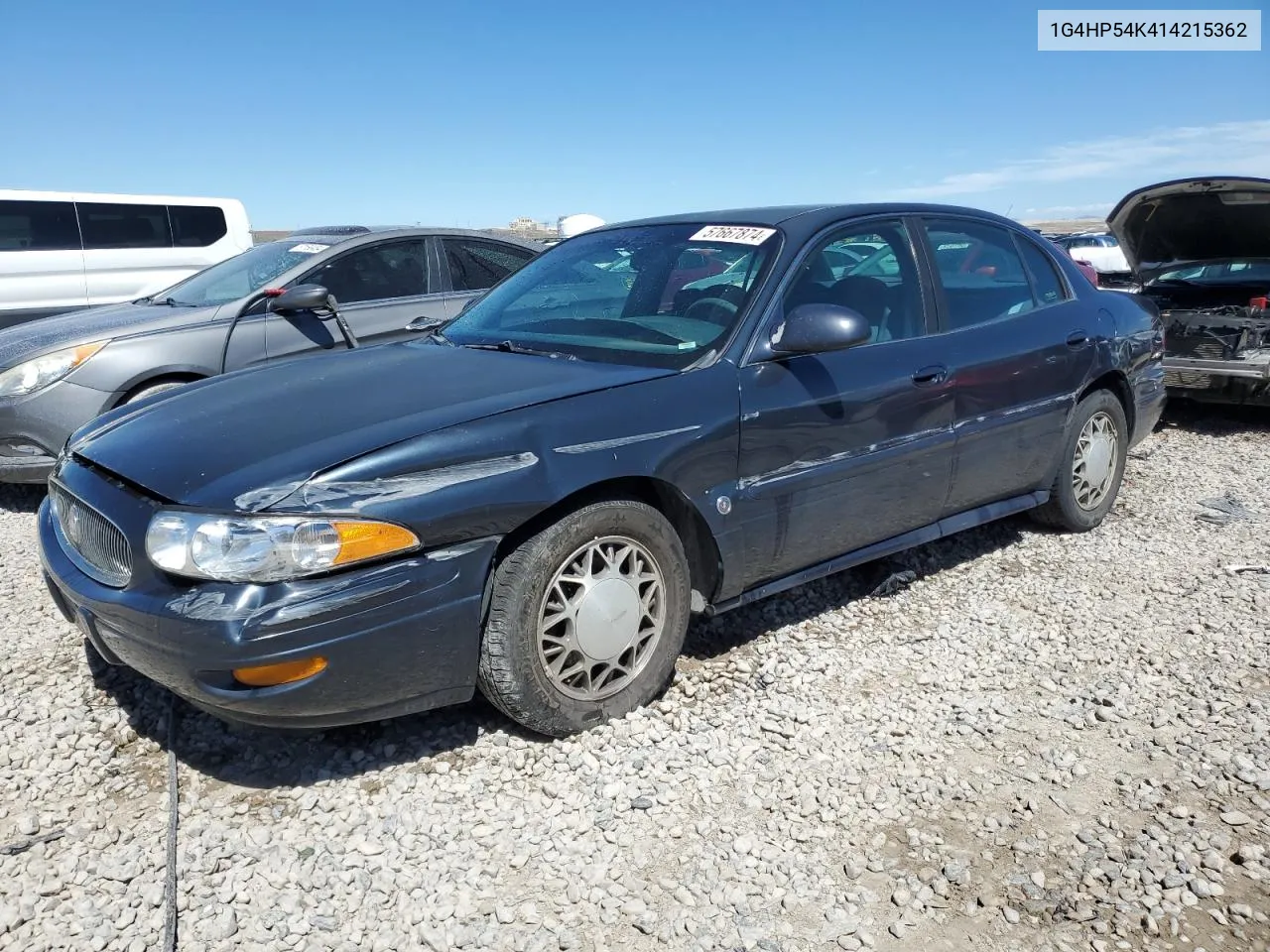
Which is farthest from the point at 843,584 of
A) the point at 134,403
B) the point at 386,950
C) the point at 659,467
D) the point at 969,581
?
the point at 134,403

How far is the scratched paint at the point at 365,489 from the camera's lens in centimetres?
238

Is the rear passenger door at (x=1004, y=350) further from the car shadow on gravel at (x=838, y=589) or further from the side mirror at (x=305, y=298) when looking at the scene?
the side mirror at (x=305, y=298)

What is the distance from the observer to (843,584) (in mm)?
4117

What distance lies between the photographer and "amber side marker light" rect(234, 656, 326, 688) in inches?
92.6

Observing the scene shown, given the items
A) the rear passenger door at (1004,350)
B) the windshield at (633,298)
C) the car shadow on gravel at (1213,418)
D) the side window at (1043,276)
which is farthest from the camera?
the car shadow on gravel at (1213,418)

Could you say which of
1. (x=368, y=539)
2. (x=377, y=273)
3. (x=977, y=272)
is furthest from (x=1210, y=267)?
(x=368, y=539)

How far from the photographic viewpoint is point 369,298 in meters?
5.87

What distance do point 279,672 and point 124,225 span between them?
11.3 metres

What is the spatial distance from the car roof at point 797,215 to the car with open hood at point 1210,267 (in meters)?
3.24

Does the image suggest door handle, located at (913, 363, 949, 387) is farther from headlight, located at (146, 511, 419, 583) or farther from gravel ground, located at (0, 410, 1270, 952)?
headlight, located at (146, 511, 419, 583)

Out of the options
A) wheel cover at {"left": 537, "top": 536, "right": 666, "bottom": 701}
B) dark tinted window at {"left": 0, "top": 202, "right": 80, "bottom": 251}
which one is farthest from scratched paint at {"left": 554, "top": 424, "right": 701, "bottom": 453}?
dark tinted window at {"left": 0, "top": 202, "right": 80, "bottom": 251}

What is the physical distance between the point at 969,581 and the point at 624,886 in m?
2.46

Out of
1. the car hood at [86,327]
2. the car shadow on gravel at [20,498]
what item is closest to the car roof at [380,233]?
the car hood at [86,327]

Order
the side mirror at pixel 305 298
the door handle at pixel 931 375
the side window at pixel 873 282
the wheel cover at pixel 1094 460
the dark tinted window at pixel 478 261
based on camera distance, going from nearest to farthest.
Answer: the side window at pixel 873 282 < the door handle at pixel 931 375 < the wheel cover at pixel 1094 460 < the side mirror at pixel 305 298 < the dark tinted window at pixel 478 261
